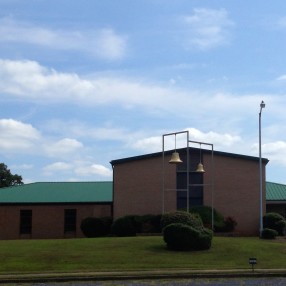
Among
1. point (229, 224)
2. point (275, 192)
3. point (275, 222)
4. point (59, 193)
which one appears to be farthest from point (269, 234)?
point (59, 193)

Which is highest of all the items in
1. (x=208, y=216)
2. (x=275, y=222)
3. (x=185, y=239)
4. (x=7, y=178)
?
(x=7, y=178)

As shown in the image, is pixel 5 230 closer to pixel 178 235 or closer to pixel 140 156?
pixel 140 156

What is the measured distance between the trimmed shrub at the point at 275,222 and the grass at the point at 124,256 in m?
9.24

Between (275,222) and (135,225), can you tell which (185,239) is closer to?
(135,225)

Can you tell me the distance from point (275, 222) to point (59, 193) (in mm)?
20130

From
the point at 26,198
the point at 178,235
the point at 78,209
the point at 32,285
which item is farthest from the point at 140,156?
the point at 32,285

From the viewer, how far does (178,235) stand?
30891 millimetres

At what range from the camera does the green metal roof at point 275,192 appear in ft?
167

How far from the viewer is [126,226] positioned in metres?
43.7

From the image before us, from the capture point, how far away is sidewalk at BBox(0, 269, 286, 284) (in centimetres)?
2233

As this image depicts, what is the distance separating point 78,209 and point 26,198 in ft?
15.2

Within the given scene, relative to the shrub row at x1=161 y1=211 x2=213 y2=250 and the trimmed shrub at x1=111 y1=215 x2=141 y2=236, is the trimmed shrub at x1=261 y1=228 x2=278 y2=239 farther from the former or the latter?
the trimmed shrub at x1=111 y1=215 x2=141 y2=236

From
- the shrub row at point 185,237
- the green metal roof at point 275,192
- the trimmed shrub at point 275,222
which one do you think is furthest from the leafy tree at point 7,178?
the shrub row at point 185,237

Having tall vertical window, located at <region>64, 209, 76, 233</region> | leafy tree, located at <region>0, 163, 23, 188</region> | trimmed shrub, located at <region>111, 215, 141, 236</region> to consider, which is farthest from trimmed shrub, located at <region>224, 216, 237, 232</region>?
leafy tree, located at <region>0, 163, 23, 188</region>
